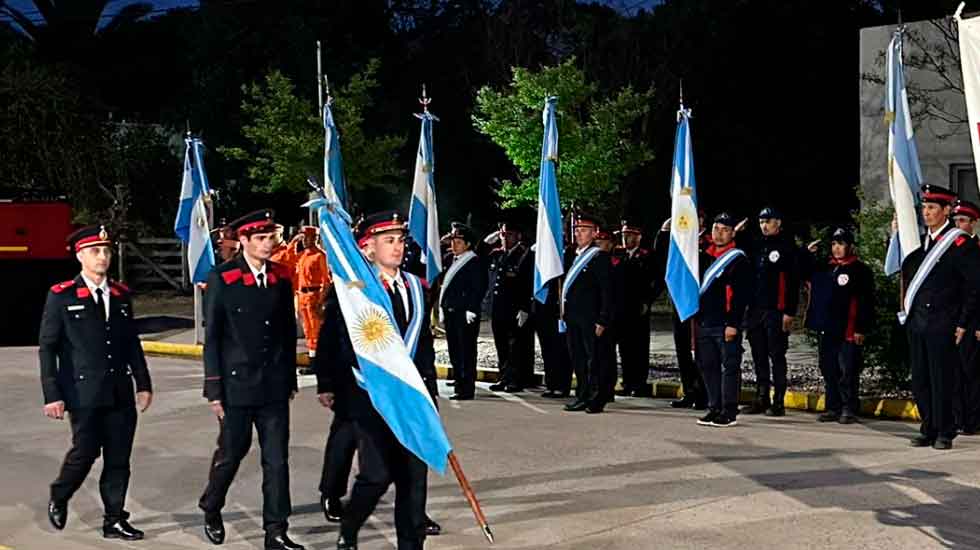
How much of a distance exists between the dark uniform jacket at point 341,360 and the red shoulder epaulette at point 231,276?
683 mm

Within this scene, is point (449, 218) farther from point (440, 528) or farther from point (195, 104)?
point (440, 528)

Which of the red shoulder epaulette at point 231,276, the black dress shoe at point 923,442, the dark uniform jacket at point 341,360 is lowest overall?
the black dress shoe at point 923,442

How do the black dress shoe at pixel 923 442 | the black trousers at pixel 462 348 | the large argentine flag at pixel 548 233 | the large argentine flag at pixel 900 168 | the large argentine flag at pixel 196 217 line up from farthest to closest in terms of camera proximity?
the large argentine flag at pixel 196 217 → the black trousers at pixel 462 348 → the large argentine flag at pixel 548 233 → the large argentine flag at pixel 900 168 → the black dress shoe at pixel 923 442

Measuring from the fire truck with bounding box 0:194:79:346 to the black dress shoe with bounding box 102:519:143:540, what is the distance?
8189mm

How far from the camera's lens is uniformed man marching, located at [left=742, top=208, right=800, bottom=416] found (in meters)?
12.2

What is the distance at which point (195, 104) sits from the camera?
1623 inches

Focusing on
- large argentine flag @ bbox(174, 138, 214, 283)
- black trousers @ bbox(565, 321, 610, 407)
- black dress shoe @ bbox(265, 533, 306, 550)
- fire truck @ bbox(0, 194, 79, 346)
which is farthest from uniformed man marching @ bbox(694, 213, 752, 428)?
large argentine flag @ bbox(174, 138, 214, 283)

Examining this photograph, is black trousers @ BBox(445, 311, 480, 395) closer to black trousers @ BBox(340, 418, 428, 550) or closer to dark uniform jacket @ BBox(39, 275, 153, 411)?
dark uniform jacket @ BBox(39, 275, 153, 411)

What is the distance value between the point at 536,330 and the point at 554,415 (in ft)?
6.68

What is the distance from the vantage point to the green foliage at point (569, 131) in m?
29.5

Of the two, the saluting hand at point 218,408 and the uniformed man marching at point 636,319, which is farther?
the uniformed man marching at point 636,319

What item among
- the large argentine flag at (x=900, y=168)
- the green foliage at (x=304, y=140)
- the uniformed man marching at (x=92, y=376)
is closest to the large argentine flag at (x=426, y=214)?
the large argentine flag at (x=900, y=168)

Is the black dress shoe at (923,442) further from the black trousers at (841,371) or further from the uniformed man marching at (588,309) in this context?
the uniformed man marching at (588,309)

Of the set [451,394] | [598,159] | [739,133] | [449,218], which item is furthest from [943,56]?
[449,218]
